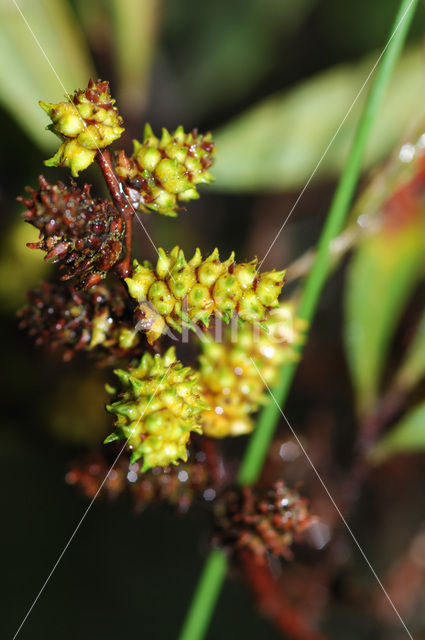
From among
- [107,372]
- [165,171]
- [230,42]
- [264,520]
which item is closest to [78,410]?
[107,372]

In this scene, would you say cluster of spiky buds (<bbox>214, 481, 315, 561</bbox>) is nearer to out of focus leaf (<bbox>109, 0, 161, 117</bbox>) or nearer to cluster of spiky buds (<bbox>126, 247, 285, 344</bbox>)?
cluster of spiky buds (<bbox>126, 247, 285, 344</bbox>)

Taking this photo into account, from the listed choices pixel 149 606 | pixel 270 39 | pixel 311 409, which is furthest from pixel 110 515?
pixel 270 39

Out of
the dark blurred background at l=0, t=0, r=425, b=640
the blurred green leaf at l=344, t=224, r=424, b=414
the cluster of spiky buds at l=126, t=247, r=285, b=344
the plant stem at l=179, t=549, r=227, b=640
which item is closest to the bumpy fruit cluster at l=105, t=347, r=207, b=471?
the cluster of spiky buds at l=126, t=247, r=285, b=344

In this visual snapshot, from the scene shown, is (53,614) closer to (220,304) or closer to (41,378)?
(41,378)

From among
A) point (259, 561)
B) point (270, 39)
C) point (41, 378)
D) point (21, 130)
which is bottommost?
point (259, 561)

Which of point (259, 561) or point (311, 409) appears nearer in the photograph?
point (259, 561)
